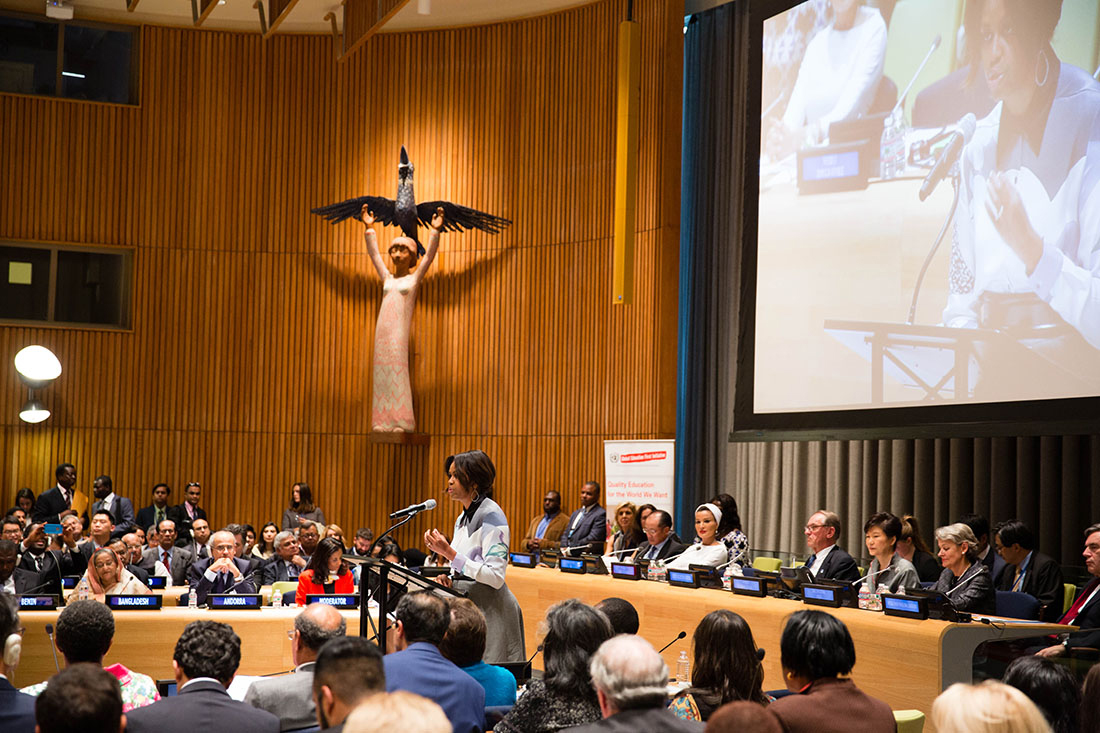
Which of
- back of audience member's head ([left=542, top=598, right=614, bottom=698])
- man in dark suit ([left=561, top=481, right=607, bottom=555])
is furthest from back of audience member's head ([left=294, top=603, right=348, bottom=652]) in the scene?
man in dark suit ([left=561, top=481, right=607, bottom=555])

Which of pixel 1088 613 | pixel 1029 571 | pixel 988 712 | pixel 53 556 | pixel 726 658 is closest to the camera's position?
pixel 988 712

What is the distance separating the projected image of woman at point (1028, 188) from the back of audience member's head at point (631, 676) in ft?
15.3

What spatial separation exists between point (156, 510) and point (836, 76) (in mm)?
7673

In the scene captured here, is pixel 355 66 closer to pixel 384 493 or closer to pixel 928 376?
pixel 384 493

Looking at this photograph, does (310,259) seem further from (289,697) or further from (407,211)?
(289,697)

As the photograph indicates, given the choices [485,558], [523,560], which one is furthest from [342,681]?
[523,560]

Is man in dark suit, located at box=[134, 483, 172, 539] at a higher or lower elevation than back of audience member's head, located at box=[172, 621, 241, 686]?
lower

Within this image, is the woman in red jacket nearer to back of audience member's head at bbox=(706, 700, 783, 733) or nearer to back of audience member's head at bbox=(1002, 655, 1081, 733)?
back of audience member's head at bbox=(1002, 655, 1081, 733)

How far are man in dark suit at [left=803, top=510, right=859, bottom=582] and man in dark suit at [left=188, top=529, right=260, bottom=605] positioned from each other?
316 centimetres

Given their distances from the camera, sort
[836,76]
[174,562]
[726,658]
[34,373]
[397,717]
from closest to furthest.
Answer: [397,717]
[726,658]
[174,562]
[836,76]
[34,373]

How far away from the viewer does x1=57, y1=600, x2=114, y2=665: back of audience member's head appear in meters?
3.01

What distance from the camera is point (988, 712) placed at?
2.06 m

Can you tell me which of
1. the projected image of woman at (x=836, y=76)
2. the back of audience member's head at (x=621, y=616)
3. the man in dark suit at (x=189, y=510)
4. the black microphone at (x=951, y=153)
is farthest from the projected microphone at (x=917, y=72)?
the man in dark suit at (x=189, y=510)

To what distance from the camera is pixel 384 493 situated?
1196 centimetres
